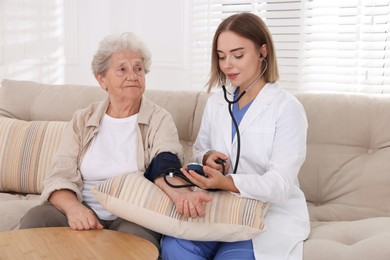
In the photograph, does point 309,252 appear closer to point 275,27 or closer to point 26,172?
point 26,172

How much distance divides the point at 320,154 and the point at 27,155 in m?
1.31

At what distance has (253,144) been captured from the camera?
193 cm

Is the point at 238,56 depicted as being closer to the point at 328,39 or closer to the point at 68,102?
the point at 68,102

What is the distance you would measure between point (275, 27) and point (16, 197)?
168 cm

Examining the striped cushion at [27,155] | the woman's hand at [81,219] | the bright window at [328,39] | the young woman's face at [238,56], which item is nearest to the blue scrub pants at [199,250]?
the woman's hand at [81,219]

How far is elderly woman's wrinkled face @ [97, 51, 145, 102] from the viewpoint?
2117 millimetres

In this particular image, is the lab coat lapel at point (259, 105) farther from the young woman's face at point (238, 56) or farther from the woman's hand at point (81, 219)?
the woman's hand at point (81, 219)

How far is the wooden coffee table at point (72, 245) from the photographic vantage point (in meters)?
1.54

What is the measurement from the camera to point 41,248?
5.21ft

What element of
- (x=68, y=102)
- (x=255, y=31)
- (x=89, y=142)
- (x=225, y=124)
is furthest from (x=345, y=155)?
(x=68, y=102)

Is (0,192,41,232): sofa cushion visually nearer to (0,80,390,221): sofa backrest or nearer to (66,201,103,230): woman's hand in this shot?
(66,201,103,230): woman's hand

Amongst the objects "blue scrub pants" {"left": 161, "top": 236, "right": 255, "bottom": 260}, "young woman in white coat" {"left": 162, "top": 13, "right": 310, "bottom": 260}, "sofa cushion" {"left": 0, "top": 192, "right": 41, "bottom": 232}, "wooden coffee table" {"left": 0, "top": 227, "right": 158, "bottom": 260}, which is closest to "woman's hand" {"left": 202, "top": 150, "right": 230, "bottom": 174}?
"young woman in white coat" {"left": 162, "top": 13, "right": 310, "bottom": 260}

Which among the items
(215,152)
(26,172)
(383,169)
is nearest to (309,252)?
(215,152)

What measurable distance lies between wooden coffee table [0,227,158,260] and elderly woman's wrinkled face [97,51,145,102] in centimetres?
58
